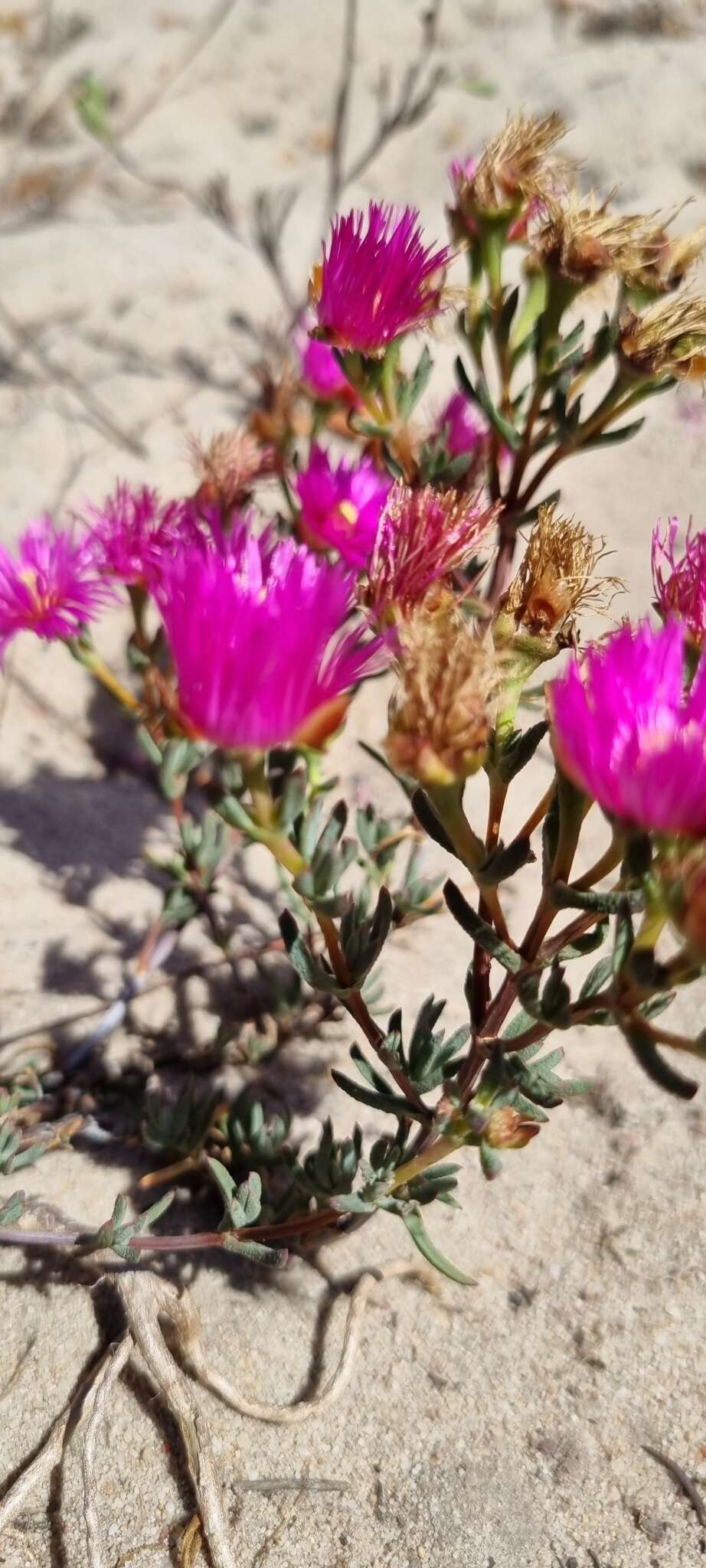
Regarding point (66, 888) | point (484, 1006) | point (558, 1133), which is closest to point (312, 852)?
point (484, 1006)

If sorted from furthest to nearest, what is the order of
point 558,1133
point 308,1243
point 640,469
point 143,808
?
point 640,469 → point 143,808 → point 558,1133 → point 308,1243

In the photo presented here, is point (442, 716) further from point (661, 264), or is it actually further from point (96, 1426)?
point (96, 1426)

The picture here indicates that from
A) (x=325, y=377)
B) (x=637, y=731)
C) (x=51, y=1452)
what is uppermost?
(x=325, y=377)

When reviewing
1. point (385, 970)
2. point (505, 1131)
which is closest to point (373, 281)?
point (505, 1131)

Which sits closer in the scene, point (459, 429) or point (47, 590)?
point (47, 590)

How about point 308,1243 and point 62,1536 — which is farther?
point 308,1243

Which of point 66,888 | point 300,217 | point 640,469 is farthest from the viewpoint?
point 300,217

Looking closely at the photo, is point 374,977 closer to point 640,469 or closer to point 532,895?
point 532,895

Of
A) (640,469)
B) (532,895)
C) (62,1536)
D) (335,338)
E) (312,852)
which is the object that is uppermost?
(640,469)

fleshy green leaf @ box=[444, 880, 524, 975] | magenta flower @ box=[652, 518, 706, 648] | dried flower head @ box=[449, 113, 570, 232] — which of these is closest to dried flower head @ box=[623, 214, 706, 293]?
dried flower head @ box=[449, 113, 570, 232]
